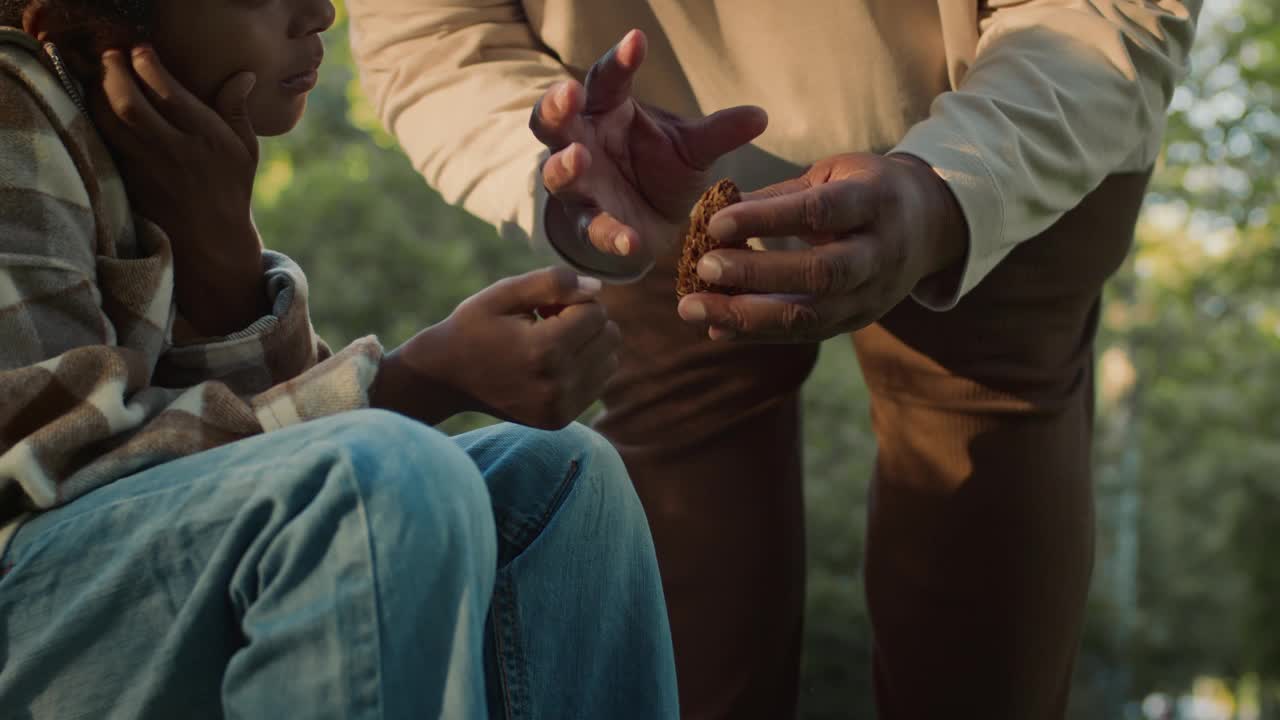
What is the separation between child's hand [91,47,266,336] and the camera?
1.21 metres

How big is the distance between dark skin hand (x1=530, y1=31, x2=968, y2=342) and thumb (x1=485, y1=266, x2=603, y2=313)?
0.31 ft

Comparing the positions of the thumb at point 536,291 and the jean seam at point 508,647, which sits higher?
the thumb at point 536,291

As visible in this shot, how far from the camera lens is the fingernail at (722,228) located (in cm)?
133

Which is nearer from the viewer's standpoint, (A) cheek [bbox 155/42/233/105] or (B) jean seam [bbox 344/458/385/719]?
(B) jean seam [bbox 344/458/385/719]

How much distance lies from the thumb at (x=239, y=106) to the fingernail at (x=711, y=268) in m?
0.47

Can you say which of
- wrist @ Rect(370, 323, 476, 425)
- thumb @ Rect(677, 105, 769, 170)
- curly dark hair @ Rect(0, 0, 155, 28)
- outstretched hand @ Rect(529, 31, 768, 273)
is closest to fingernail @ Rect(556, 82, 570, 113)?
outstretched hand @ Rect(529, 31, 768, 273)

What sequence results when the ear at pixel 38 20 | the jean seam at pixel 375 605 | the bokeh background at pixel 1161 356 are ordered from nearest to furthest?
1. the jean seam at pixel 375 605
2. the ear at pixel 38 20
3. the bokeh background at pixel 1161 356

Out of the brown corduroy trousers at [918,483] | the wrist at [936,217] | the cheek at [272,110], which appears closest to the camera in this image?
the cheek at [272,110]

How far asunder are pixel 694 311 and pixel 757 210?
124 millimetres

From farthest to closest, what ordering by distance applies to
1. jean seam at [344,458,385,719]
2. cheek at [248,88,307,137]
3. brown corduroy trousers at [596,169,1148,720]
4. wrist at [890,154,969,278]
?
1. brown corduroy trousers at [596,169,1148,720]
2. wrist at [890,154,969,278]
3. cheek at [248,88,307,137]
4. jean seam at [344,458,385,719]

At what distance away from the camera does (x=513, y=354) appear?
48.9 inches

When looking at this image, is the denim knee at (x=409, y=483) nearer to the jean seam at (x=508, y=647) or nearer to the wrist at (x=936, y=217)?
the jean seam at (x=508, y=647)

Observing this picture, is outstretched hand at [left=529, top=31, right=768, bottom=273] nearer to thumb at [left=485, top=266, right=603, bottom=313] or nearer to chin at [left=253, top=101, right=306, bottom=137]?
thumb at [left=485, top=266, right=603, bottom=313]

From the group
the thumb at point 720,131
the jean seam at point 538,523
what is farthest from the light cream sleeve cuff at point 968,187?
the jean seam at point 538,523
